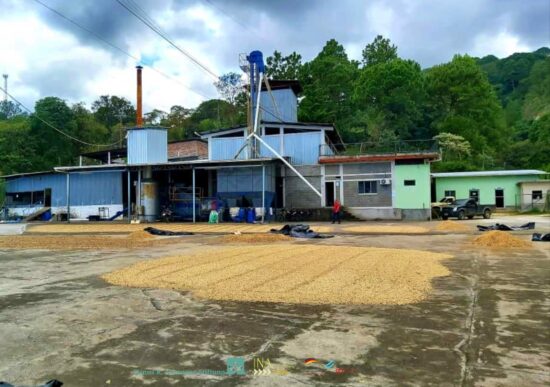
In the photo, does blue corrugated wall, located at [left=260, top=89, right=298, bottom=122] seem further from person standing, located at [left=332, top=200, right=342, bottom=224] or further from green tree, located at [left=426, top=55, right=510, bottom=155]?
green tree, located at [left=426, top=55, right=510, bottom=155]

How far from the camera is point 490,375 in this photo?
331 centimetres

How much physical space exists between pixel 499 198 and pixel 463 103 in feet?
73.9

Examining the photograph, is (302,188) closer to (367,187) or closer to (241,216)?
(367,187)

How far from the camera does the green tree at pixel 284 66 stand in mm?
53781

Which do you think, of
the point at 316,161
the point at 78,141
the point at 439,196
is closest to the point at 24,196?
the point at 78,141

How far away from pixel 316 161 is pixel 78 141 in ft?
112

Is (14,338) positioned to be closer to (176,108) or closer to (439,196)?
(439,196)

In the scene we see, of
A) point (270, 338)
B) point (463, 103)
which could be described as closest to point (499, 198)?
point (463, 103)

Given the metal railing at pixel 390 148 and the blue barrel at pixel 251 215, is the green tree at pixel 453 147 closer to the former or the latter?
the metal railing at pixel 390 148

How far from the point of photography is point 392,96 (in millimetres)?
52750

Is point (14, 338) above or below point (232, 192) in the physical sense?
below

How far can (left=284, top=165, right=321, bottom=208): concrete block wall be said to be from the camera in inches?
1151

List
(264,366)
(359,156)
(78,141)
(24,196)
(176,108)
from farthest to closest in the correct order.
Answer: (176,108)
(78,141)
(24,196)
(359,156)
(264,366)

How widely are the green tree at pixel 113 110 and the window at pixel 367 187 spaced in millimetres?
51049
